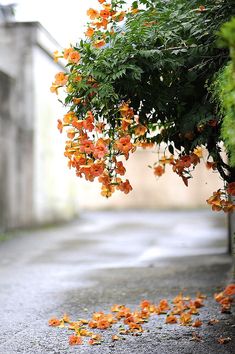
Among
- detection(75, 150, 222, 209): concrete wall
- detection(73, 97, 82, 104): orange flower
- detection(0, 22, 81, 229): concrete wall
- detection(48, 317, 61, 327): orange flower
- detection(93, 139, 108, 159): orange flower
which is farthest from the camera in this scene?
detection(75, 150, 222, 209): concrete wall

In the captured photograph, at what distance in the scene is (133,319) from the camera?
489 centimetres

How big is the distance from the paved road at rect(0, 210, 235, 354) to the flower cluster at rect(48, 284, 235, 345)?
9cm

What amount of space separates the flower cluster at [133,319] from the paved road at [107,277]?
85 mm

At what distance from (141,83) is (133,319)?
219 centimetres

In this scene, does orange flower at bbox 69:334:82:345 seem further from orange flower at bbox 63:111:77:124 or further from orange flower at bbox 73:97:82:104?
orange flower at bbox 73:97:82:104

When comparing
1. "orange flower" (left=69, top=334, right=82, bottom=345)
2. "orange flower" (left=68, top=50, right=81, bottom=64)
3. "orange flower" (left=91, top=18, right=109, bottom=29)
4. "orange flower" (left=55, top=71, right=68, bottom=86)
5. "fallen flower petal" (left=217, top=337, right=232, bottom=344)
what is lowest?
"fallen flower petal" (left=217, top=337, right=232, bottom=344)

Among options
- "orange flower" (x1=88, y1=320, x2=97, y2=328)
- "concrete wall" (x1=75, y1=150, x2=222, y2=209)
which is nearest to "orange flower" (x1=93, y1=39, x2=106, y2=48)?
"orange flower" (x1=88, y1=320, x2=97, y2=328)

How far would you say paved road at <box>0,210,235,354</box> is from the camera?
4457 mm

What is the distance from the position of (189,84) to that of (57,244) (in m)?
7.65

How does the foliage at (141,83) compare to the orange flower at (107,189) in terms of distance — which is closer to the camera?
the foliage at (141,83)

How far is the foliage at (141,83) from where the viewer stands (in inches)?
147

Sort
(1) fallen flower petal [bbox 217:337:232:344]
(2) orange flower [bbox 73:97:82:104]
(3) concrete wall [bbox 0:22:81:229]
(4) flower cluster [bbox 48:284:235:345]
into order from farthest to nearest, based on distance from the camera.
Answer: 1. (3) concrete wall [bbox 0:22:81:229]
2. (4) flower cluster [bbox 48:284:235:345]
3. (1) fallen flower petal [bbox 217:337:232:344]
4. (2) orange flower [bbox 73:97:82:104]

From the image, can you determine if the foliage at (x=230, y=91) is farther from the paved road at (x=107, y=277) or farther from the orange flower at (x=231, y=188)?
the paved road at (x=107, y=277)

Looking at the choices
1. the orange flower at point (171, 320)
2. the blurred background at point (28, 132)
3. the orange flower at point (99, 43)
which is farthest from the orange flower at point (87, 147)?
the blurred background at point (28, 132)
